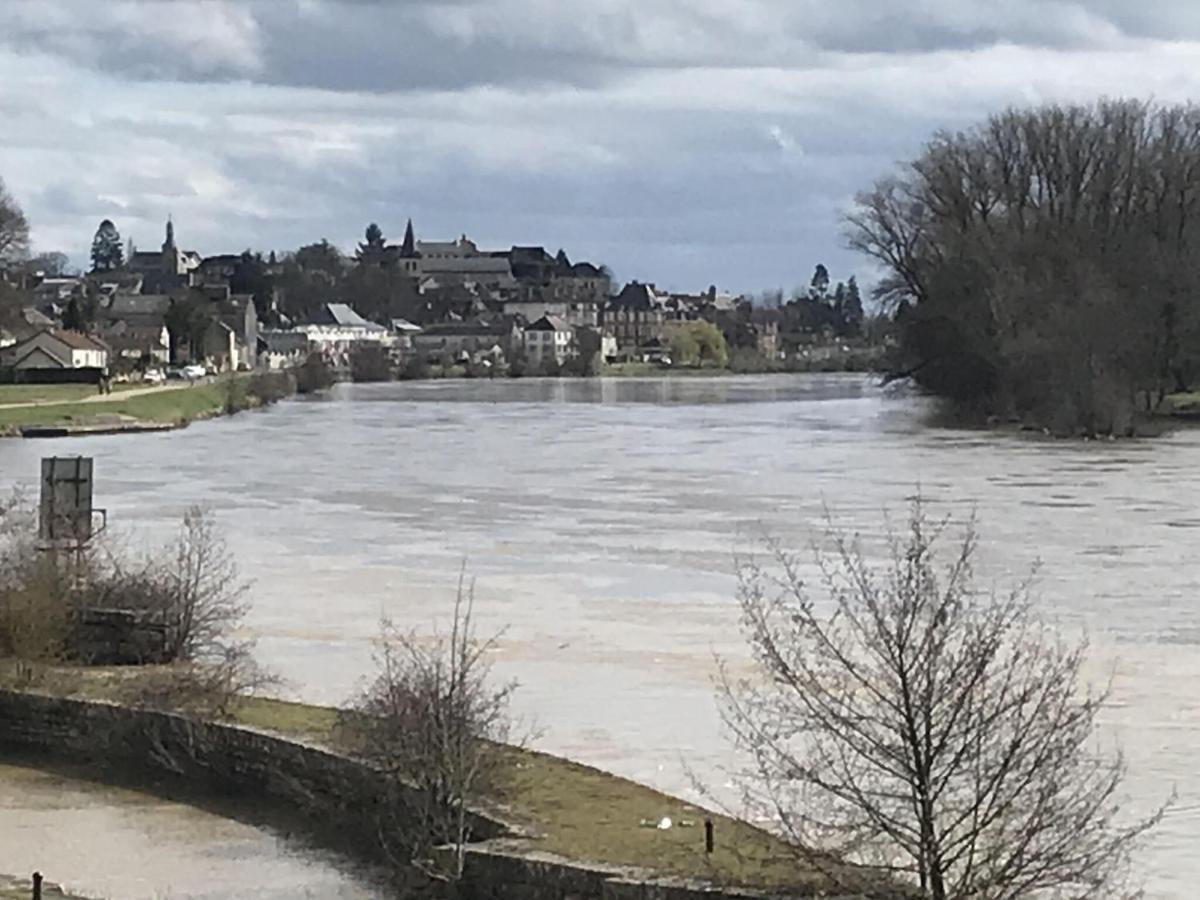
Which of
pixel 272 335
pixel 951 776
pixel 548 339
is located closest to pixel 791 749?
pixel 951 776

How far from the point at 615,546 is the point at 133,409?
4507cm

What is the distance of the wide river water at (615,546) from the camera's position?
1469 centimetres

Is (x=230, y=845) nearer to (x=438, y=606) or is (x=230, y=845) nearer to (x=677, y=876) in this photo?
(x=677, y=876)

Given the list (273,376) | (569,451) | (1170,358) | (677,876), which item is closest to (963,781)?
(677,876)

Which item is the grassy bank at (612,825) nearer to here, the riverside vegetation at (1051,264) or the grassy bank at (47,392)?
the riverside vegetation at (1051,264)

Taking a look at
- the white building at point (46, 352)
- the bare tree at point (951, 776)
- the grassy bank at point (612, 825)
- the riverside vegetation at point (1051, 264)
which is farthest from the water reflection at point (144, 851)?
the white building at point (46, 352)

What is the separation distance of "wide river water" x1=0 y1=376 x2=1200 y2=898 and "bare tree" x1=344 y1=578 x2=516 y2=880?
0.78 metres

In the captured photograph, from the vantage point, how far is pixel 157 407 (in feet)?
237

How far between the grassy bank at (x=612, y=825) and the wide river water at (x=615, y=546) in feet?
2.76

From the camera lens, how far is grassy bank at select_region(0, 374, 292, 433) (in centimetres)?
6525

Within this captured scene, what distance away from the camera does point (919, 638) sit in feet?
34.4

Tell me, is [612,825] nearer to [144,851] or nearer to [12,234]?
[144,851]

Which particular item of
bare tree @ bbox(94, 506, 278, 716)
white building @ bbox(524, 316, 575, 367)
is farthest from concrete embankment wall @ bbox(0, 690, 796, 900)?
white building @ bbox(524, 316, 575, 367)

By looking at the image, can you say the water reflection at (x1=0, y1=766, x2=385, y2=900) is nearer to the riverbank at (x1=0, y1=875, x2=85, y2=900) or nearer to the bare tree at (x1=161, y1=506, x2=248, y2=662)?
the riverbank at (x1=0, y1=875, x2=85, y2=900)
